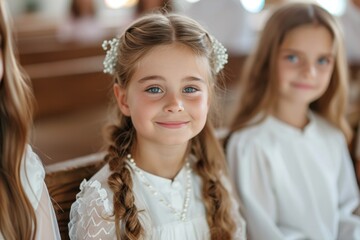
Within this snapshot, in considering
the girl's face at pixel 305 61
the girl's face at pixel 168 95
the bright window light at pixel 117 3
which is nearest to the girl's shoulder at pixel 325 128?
the girl's face at pixel 305 61

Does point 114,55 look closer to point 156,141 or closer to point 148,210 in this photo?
point 156,141

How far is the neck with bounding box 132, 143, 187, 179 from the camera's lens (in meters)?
1.61

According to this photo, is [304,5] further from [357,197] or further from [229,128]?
[357,197]

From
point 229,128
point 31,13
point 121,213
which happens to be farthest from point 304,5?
point 31,13

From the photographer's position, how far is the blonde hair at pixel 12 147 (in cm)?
139

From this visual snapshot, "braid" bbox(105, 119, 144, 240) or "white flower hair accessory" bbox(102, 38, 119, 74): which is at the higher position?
"white flower hair accessory" bbox(102, 38, 119, 74)

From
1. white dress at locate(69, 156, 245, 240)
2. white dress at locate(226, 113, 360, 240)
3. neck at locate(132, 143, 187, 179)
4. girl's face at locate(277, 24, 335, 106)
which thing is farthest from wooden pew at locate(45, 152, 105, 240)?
girl's face at locate(277, 24, 335, 106)

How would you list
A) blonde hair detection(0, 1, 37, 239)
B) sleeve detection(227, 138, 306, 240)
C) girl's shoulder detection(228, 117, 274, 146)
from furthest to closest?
1. girl's shoulder detection(228, 117, 274, 146)
2. sleeve detection(227, 138, 306, 240)
3. blonde hair detection(0, 1, 37, 239)

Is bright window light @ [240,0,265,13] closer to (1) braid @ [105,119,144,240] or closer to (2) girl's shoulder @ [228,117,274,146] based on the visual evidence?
(2) girl's shoulder @ [228,117,274,146]

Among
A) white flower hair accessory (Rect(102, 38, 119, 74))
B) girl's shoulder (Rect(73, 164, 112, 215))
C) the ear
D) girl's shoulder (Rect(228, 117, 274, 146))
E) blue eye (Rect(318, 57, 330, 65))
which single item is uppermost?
white flower hair accessory (Rect(102, 38, 119, 74))

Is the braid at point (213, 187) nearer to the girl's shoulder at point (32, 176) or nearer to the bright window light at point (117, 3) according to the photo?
the girl's shoulder at point (32, 176)

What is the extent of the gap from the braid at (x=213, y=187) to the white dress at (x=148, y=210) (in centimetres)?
2

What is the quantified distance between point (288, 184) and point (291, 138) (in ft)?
0.61

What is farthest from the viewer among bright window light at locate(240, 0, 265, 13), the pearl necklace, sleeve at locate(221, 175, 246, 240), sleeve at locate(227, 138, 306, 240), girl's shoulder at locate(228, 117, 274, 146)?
bright window light at locate(240, 0, 265, 13)
